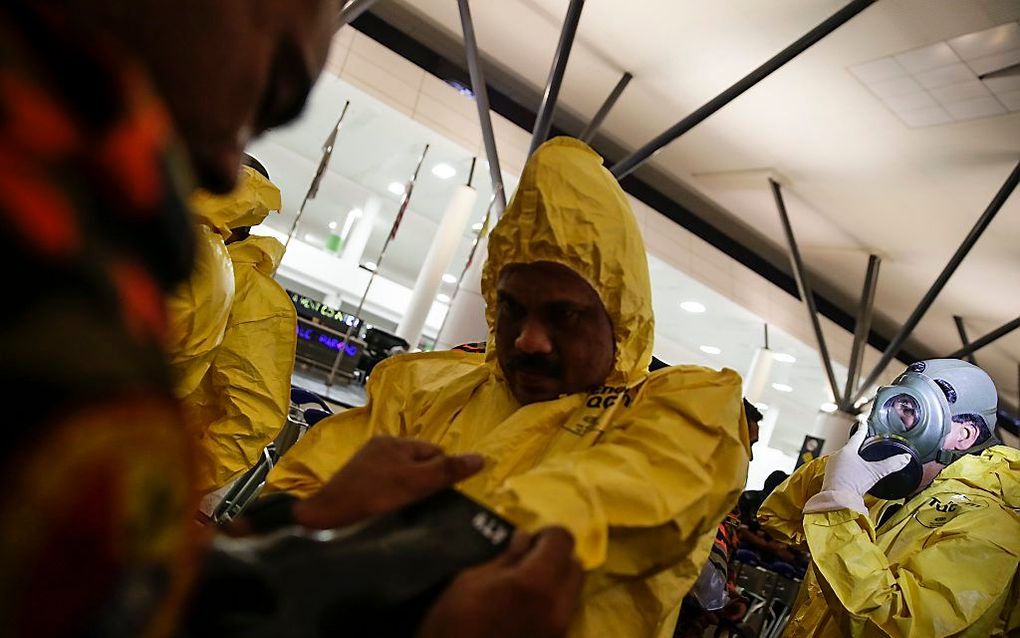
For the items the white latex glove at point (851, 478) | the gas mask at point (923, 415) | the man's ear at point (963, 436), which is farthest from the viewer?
the man's ear at point (963, 436)

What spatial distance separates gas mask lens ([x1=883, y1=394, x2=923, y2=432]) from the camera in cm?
247

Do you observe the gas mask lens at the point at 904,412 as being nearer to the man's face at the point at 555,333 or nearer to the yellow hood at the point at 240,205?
the man's face at the point at 555,333

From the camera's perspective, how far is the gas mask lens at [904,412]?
2475 millimetres

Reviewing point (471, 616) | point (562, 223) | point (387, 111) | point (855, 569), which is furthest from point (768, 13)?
point (471, 616)

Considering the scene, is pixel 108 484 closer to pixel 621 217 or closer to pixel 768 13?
pixel 621 217

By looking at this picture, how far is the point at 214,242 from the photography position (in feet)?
5.91

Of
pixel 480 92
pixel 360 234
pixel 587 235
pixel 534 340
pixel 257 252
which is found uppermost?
pixel 480 92

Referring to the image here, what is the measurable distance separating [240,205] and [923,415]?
2.55m

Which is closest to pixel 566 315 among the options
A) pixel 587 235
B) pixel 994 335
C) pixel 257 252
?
pixel 587 235

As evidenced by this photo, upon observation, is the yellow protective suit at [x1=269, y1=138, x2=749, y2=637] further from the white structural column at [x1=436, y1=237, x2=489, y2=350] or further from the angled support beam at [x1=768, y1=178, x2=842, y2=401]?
the angled support beam at [x1=768, y1=178, x2=842, y2=401]

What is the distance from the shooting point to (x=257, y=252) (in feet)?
8.70

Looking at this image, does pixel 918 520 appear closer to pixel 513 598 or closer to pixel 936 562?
pixel 936 562

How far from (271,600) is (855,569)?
6.70 feet

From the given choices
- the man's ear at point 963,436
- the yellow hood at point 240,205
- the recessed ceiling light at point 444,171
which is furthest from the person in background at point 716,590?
the recessed ceiling light at point 444,171
